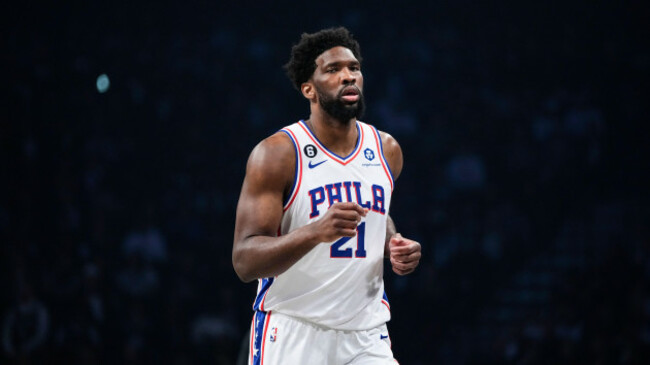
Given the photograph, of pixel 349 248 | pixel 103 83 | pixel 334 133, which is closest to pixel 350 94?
pixel 334 133

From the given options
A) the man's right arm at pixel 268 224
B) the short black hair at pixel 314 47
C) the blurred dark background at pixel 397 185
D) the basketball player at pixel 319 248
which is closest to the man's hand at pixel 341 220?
the man's right arm at pixel 268 224

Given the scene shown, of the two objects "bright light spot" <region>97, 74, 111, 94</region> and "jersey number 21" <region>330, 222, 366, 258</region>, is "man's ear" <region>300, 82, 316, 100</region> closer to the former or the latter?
"jersey number 21" <region>330, 222, 366, 258</region>

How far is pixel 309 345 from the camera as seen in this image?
285cm

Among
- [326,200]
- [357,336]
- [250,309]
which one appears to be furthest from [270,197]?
[250,309]

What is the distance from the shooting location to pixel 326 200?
292 cm

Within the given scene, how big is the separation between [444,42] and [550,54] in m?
0.94

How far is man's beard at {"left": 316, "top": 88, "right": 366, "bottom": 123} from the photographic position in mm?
3072

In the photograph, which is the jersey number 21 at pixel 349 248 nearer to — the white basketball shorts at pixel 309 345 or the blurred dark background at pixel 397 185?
the white basketball shorts at pixel 309 345

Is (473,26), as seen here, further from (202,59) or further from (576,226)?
(202,59)

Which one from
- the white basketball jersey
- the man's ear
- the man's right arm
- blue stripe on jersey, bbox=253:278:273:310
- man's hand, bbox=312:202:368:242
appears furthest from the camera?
the man's ear

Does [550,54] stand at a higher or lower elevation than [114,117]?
higher

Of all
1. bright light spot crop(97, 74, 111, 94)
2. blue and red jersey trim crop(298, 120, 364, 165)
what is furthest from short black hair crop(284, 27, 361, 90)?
bright light spot crop(97, 74, 111, 94)

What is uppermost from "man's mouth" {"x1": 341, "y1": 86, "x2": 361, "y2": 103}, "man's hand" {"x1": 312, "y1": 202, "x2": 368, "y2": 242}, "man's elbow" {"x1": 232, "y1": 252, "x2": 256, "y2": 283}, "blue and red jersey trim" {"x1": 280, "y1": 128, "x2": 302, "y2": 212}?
"man's mouth" {"x1": 341, "y1": 86, "x2": 361, "y2": 103}

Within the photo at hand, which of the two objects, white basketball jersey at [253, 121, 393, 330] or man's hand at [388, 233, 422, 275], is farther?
white basketball jersey at [253, 121, 393, 330]
